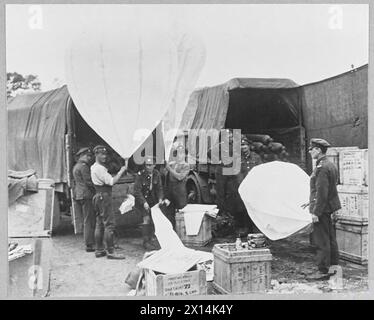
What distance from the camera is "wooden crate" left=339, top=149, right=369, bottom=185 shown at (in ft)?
16.5

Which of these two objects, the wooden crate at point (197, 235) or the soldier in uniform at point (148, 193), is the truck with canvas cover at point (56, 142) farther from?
the wooden crate at point (197, 235)

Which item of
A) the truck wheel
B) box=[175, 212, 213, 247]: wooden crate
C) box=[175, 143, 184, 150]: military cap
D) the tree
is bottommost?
box=[175, 212, 213, 247]: wooden crate

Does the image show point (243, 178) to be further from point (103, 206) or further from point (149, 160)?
point (103, 206)

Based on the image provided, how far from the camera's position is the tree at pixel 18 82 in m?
4.88

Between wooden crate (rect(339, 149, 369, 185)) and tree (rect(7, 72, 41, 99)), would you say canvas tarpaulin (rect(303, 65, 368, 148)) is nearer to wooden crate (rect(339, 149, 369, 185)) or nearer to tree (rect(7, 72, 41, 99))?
wooden crate (rect(339, 149, 369, 185))

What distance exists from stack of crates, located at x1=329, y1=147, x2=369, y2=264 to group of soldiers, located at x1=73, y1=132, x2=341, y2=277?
128 mm

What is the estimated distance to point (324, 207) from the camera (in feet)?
16.3

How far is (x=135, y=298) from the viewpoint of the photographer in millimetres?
4840

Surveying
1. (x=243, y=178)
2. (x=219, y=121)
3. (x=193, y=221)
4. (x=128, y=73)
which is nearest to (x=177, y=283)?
(x=193, y=221)

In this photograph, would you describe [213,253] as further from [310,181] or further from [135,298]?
[310,181]

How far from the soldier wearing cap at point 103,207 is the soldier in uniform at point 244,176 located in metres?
1.33

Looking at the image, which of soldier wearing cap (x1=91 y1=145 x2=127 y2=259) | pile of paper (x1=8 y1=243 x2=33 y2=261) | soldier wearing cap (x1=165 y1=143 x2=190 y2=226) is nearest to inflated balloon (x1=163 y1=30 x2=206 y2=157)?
soldier wearing cap (x1=165 y1=143 x2=190 y2=226)

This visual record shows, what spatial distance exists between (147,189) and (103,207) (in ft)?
1.69
